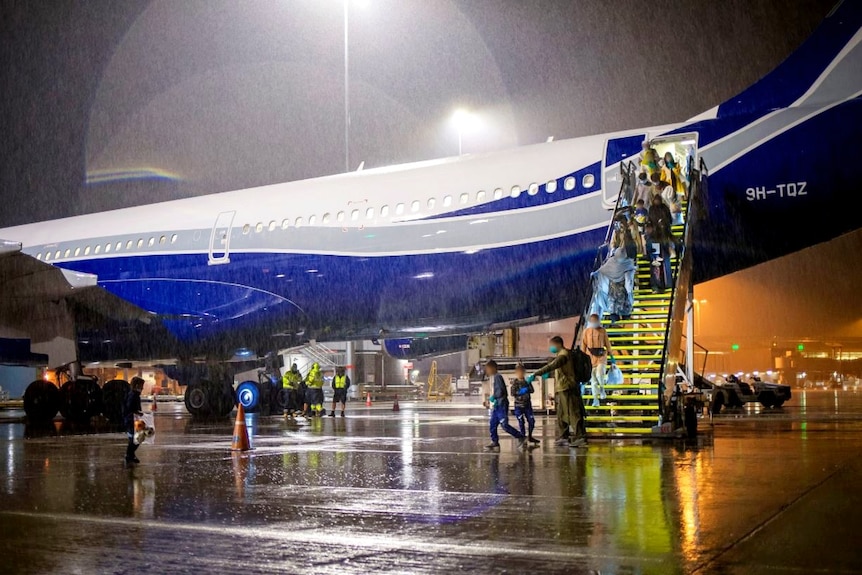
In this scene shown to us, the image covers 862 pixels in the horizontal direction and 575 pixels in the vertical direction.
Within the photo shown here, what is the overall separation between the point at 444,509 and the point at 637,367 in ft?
24.5

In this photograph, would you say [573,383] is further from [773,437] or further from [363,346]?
[363,346]

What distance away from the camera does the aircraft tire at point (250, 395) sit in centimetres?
2428

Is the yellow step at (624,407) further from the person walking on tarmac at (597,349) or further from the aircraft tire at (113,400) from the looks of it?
the aircraft tire at (113,400)

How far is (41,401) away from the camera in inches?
877

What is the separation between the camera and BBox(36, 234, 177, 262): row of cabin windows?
2003 cm

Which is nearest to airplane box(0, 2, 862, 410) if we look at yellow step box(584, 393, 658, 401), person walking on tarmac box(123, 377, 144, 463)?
yellow step box(584, 393, 658, 401)

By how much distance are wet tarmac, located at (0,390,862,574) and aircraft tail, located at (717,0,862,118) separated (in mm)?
5169

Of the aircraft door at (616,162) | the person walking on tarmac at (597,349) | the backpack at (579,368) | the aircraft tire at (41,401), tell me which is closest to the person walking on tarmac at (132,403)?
the backpack at (579,368)

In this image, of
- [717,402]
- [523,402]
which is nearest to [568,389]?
[523,402]

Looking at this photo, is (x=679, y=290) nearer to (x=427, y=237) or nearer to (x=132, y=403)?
(x=427, y=237)

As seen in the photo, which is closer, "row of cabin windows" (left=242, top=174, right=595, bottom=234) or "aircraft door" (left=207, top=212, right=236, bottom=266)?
"row of cabin windows" (left=242, top=174, right=595, bottom=234)

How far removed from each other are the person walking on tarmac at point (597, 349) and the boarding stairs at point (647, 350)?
11.9 inches

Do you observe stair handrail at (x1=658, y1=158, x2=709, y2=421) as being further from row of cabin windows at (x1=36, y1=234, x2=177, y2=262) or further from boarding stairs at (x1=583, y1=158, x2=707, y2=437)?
row of cabin windows at (x1=36, y1=234, x2=177, y2=262)

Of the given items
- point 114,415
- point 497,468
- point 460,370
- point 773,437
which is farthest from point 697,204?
point 460,370
